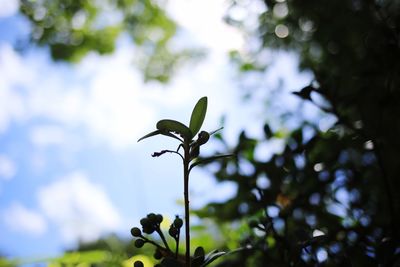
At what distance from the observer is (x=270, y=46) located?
1.83 meters

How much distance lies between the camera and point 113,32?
2.68 m

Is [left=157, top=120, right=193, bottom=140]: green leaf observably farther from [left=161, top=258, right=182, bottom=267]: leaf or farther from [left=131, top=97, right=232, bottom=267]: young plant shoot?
[left=161, top=258, right=182, bottom=267]: leaf

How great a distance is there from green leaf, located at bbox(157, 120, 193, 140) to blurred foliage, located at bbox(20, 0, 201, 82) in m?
1.92

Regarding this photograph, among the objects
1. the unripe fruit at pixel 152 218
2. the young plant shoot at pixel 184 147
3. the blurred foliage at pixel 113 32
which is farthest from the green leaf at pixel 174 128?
the blurred foliage at pixel 113 32

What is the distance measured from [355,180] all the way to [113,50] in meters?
2.05

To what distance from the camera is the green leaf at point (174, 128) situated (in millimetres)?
477

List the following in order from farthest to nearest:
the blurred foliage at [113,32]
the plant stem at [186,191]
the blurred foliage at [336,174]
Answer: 1. the blurred foliage at [113,32]
2. the blurred foliage at [336,174]
3. the plant stem at [186,191]

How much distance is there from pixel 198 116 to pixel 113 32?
2.36 metres

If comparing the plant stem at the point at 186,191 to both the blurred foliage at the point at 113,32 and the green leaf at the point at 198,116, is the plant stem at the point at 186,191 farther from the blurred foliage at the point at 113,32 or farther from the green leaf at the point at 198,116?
the blurred foliage at the point at 113,32

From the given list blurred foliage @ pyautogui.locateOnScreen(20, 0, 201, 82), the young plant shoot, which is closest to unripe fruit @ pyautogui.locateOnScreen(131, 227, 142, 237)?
the young plant shoot

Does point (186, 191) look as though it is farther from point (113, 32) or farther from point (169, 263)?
point (113, 32)

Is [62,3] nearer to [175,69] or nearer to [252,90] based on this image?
[175,69]

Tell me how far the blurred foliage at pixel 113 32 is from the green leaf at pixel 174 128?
1.92 m

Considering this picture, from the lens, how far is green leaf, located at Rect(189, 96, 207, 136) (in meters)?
0.50
